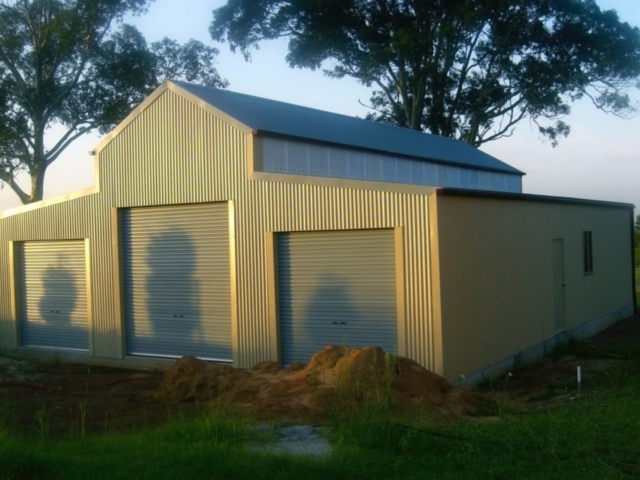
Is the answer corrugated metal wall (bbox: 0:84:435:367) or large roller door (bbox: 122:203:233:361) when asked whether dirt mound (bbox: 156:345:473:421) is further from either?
large roller door (bbox: 122:203:233:361)

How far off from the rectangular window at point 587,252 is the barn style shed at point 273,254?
64 millimetres

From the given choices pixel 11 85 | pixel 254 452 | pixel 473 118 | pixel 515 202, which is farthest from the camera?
pixel 473 118

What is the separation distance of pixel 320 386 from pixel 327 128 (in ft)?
36.8

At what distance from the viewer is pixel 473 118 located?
1650 inches

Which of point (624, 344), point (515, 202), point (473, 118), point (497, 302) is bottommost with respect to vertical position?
point (624, 344)

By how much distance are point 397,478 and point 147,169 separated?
12.0 metres

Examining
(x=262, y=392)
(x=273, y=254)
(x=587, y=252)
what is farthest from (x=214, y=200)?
(x=587, y=252)

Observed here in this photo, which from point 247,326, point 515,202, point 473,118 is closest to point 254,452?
point 247,326

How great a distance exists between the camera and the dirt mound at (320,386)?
10.9 m

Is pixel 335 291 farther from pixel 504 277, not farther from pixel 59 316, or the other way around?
pixel 59 316

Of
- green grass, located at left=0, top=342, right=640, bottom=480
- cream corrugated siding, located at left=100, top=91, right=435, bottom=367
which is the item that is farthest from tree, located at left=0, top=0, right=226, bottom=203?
green grass, located at left=0, top=342, right=640, bottom=480

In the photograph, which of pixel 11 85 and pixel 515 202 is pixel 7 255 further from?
pixel 11 85

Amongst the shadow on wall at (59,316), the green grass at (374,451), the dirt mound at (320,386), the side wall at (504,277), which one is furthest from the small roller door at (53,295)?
the green grass at (374,451)

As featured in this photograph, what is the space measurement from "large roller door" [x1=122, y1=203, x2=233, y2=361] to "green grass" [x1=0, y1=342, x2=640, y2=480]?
7.20 m
